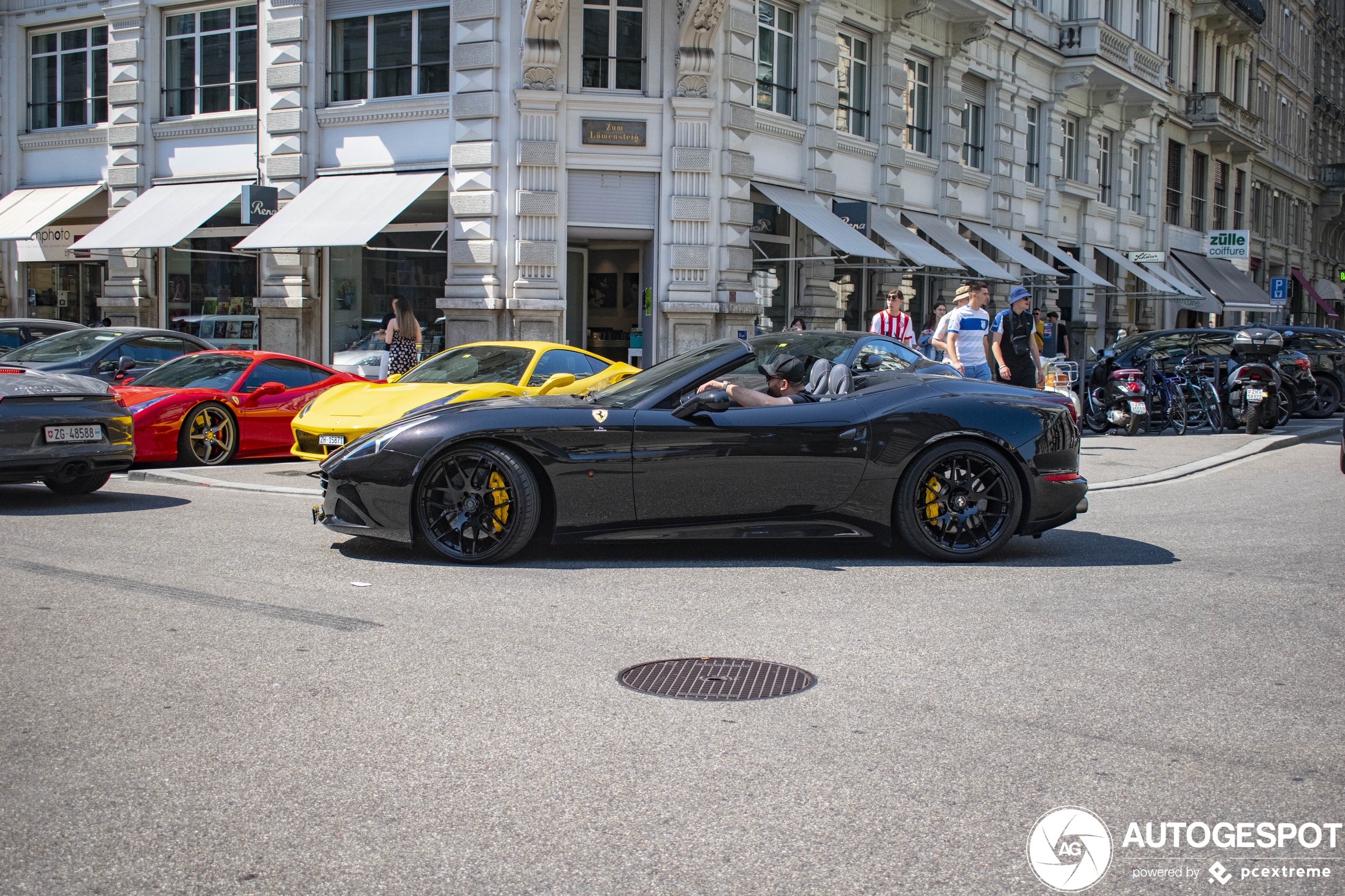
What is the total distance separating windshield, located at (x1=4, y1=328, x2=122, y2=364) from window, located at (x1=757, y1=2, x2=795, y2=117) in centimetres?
1167

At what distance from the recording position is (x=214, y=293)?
2295 centimetres

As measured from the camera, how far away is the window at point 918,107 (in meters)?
25.8

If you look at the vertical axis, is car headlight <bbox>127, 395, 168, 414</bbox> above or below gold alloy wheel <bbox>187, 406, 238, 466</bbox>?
above

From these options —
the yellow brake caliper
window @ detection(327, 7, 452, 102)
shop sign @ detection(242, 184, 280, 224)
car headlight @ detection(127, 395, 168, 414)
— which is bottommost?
the yellow brake caliper

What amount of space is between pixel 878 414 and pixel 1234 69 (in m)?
43.3

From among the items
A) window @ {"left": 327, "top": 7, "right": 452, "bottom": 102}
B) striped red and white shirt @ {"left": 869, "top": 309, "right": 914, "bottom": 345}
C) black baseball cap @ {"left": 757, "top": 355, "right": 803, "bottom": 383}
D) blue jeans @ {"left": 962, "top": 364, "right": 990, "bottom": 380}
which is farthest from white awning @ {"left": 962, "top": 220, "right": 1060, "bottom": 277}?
black baseball cap @ {"left": 757, "top": 355, "right": 803, "bottom": 383}

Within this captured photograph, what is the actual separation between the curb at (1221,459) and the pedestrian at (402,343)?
8.52 metres

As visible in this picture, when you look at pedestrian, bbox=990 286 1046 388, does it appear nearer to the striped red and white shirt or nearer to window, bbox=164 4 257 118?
the striped red and white shirt

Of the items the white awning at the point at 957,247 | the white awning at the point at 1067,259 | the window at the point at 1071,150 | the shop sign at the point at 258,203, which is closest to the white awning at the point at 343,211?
the shop sign at the point at 258,203

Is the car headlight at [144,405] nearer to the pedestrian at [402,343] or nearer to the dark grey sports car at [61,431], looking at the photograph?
the dark grey sports car at [61,431]

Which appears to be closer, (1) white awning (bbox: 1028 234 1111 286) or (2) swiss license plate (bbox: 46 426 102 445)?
(2) swiss license plate (bbox: 46 426 102 445)

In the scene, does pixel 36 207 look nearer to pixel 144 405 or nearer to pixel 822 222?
pixel 144 405

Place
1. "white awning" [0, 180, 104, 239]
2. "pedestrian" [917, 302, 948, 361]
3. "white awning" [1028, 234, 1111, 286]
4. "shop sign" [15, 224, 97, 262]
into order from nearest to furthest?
"pedestrian" [917, 302, 948, 361] → "white awning" [0, 180, 104, 239] → "shop sign" [15, 224, 97, 262] → "white awning" [1028, 234, 1111, 286]

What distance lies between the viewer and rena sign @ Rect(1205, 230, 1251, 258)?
35.9 metres
